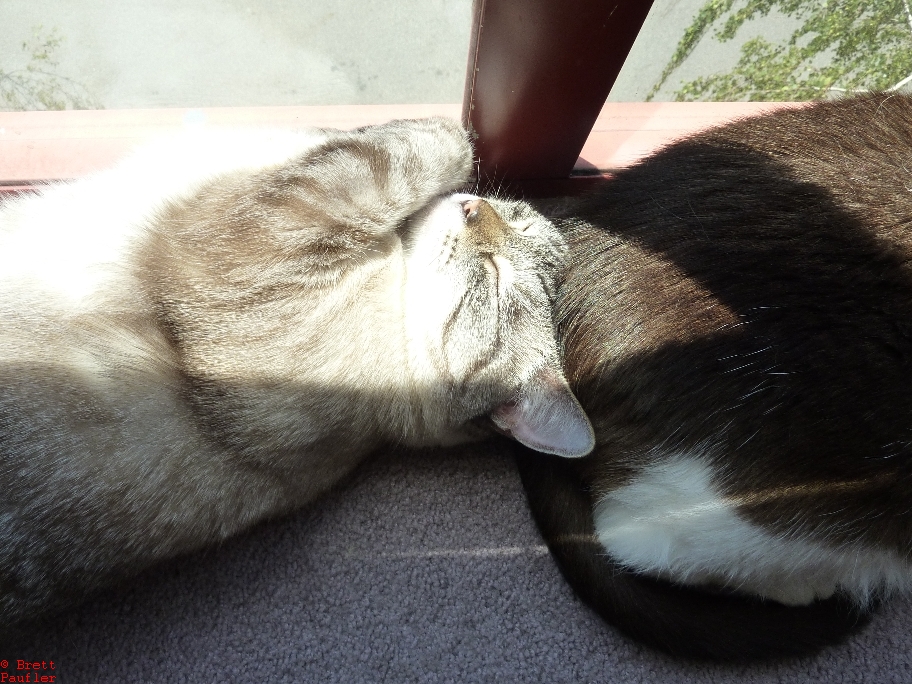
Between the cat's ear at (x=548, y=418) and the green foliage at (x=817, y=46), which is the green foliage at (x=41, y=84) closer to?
the cat's ear at (x=548, y=418)

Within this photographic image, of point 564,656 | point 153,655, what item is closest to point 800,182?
point 564,656

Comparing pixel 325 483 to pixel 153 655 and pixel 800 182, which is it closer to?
pixel 153 655

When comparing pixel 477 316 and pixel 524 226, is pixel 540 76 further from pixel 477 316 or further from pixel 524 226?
pixel 477 316

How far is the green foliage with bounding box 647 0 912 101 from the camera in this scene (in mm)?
1471

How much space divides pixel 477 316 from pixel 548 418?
0.26 meters

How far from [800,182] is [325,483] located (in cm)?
100

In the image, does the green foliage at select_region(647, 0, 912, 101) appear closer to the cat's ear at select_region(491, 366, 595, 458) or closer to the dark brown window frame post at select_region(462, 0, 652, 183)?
the dark brown window frame post at select_region(462, 0, 652, 183)

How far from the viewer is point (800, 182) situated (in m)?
0.95

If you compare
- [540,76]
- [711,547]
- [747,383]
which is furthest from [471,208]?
[711,547]

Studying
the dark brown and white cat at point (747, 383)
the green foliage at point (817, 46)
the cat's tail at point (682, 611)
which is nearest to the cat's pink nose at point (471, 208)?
the dark brown and white cat at point (747, 383)

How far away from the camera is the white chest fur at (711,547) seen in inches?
36.3

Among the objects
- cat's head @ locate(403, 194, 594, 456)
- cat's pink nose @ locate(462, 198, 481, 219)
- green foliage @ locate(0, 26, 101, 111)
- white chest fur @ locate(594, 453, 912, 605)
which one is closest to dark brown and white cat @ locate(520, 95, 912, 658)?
white chest fur @ locate(594, 453, 912, 605)

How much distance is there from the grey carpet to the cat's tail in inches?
4.2

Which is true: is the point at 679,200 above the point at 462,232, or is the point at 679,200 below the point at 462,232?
above
